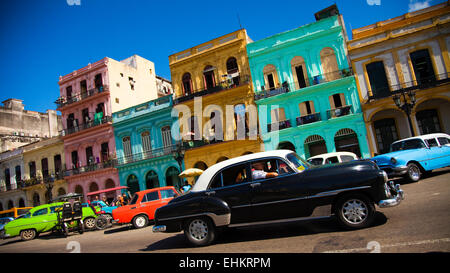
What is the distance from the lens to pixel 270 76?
2298 centimetres

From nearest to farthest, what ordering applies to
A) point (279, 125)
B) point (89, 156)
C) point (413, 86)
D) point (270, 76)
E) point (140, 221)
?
point (140, 221)
point (413, 86)
point (279, 125)
point (270, 76)
point (89, 156)

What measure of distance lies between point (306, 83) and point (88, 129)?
22681 mm

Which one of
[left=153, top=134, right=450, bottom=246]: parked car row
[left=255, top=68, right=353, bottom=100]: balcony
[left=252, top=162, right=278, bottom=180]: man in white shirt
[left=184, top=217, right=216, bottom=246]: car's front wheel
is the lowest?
[left=184, top=217, right=216, bottom=246]: car's front wheel

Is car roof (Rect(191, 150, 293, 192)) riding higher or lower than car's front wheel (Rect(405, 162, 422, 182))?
higher

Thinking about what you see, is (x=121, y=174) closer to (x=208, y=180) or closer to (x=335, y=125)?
(x=335, y=125)

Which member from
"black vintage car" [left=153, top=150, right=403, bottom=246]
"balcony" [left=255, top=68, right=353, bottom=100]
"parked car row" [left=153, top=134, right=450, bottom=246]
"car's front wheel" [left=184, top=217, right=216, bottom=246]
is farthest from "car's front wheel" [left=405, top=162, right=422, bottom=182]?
"balcony" [left=255, top=68, right=353, bottom=100]

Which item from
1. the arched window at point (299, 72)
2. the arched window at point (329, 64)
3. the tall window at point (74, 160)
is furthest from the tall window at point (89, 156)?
the arched window at point (329, 64)

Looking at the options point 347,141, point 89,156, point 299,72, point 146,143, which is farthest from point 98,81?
point 347,141

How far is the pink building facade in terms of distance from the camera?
28.4 m

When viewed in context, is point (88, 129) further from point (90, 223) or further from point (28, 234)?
point (90, 223)

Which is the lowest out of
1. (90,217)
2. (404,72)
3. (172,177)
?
(90,217)

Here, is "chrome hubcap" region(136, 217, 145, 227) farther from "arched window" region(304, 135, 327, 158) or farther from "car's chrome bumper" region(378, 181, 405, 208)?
"arched window" region(304, 135, 327, 158)

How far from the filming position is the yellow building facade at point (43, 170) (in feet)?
102

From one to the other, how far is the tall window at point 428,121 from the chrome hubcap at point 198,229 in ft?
65.5
